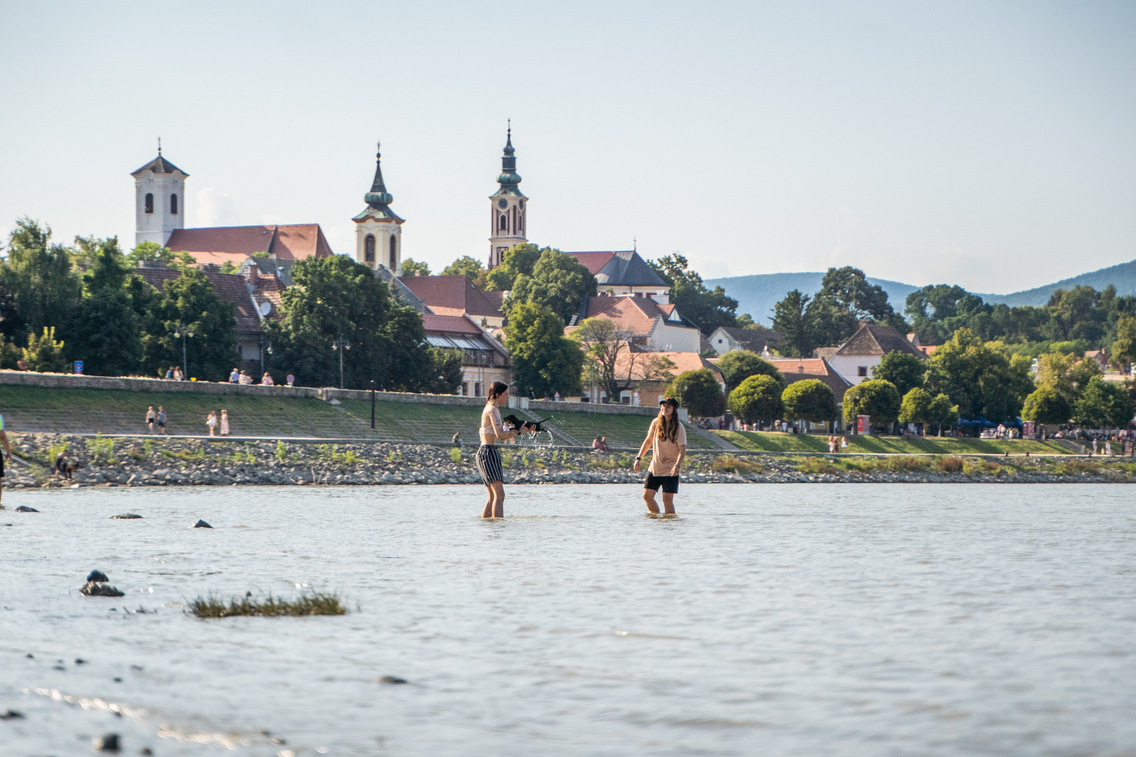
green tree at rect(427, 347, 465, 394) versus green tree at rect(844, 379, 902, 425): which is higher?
green tree at rect(427, 347, 465, 394)

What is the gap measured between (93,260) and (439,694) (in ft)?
210

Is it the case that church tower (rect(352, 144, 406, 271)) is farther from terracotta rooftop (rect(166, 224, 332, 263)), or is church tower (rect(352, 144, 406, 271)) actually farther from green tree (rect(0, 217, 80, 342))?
green tree (rect(0, 217, 80, 342))

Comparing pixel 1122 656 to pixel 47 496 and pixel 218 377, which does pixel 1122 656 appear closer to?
pixel 47 496

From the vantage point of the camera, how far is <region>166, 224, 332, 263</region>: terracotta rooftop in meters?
137

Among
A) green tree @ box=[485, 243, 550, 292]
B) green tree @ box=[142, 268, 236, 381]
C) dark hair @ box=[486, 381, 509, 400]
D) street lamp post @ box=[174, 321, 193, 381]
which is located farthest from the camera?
green tree @ box=[485, 243, 550, 292]

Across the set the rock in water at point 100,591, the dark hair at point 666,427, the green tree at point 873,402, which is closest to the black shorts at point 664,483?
the dark hair at point 666,427

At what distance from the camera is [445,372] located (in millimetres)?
82250

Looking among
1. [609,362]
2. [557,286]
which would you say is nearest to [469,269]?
A: [557,286]

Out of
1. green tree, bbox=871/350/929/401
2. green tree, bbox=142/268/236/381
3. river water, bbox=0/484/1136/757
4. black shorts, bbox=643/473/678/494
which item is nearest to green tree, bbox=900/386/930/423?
green tree, bbox=871/350/929/401

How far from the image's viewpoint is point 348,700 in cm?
684

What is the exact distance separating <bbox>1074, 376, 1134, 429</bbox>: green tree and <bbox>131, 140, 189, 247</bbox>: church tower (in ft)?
319

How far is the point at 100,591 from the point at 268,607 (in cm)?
169

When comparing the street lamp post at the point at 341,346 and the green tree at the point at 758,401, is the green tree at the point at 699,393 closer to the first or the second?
the green tree at the point at 758,401

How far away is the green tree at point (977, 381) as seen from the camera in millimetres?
97812
